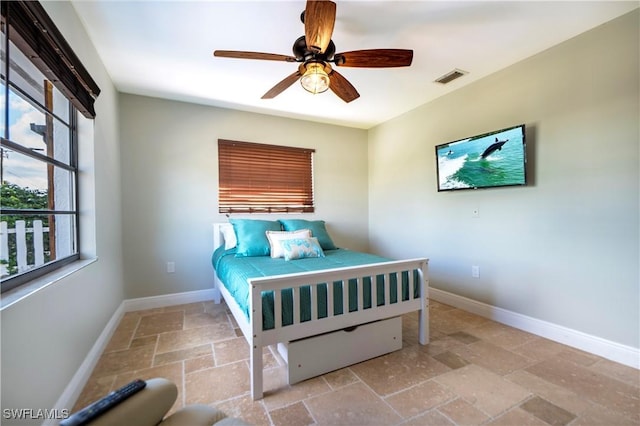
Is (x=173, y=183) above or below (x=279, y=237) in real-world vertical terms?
above

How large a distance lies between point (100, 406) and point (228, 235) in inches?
96.0

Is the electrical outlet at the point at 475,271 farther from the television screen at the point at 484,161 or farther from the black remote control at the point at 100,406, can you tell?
the black remote control at the point at 100,406

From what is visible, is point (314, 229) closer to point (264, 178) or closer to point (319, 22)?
point (264, 178)

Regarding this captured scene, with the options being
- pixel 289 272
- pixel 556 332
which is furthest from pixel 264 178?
pixel 556 332

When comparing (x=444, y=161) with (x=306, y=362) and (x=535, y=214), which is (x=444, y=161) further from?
(x=306, y=362)

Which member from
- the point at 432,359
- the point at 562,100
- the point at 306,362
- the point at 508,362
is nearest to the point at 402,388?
the point at 432,359

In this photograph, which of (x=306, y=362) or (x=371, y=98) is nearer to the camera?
(x=306, y=362)

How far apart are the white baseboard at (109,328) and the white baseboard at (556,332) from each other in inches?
111

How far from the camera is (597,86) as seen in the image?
2023 millimetres

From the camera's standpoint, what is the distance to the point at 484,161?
2629 millimetres

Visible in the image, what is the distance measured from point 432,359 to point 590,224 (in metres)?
1.56

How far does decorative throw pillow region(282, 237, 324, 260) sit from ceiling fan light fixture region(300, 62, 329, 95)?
1465 millimetres

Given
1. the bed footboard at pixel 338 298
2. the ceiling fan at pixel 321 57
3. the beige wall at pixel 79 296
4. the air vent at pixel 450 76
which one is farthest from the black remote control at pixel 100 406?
the air vent at pixel 450 76

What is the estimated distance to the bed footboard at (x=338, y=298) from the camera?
5.29 ft
